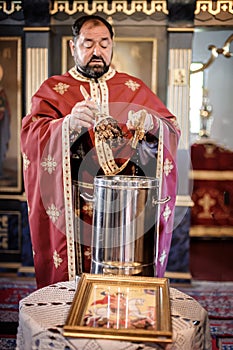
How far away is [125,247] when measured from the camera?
184 cm

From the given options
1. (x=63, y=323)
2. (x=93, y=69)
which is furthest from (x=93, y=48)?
(x=63, y=323)

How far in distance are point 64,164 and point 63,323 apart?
899mm

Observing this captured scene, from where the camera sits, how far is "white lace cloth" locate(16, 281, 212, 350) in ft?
4.69

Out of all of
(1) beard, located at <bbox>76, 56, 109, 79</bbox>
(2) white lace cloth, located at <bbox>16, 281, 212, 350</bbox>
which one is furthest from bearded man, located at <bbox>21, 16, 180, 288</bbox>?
(2) white lace cloth, located at <bbox>16, 281, 212, 350</bbox>

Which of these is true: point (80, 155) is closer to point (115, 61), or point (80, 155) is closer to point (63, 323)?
point (63, 323)

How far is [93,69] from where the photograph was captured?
2363 millimetres

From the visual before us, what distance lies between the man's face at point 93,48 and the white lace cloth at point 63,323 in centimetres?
105

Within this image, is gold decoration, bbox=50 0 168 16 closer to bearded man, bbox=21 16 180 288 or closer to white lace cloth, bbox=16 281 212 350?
bearded man, bbox=21 16 180 288

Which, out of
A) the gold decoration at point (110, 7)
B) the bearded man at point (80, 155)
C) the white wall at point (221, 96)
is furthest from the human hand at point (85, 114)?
the white wall at point (221, 96)

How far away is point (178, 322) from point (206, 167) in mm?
4378

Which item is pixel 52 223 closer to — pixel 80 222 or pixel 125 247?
pixel 80 222

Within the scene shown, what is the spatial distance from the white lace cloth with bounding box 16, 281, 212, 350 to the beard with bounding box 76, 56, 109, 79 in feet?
3.42

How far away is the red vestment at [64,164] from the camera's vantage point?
229 centimetres

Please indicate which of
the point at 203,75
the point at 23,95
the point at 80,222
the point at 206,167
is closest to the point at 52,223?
the point at 80,222
